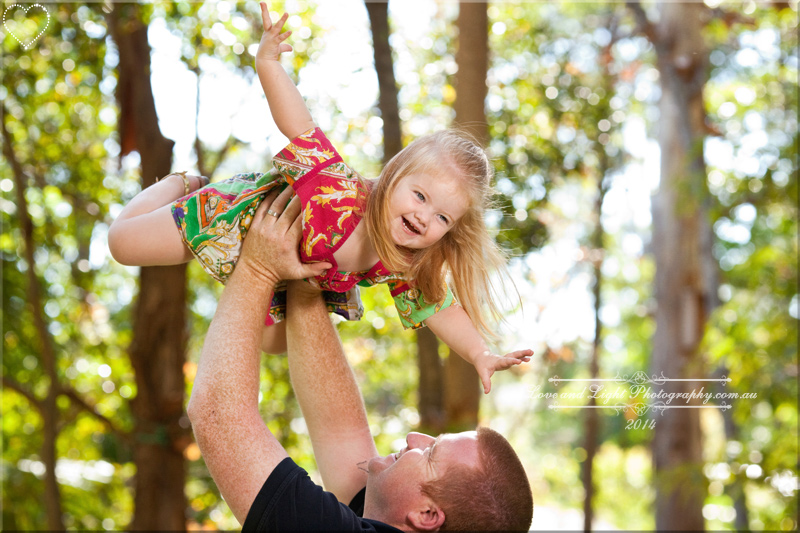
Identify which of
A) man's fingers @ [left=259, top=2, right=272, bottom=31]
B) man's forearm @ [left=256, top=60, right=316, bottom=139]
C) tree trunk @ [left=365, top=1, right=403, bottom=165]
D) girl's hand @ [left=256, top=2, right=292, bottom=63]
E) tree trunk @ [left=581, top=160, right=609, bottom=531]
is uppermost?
tree trunk @ [left=365, top=1, right=403, bottom=165]

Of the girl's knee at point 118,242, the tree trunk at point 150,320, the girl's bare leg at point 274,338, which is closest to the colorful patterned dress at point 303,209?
the girl's knee at point 118,242

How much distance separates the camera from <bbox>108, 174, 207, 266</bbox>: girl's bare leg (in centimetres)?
149

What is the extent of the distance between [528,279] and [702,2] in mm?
3246

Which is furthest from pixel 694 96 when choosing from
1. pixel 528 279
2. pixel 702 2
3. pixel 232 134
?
pixel 232 134

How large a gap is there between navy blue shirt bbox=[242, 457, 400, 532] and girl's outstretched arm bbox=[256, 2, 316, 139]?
27.7 inches

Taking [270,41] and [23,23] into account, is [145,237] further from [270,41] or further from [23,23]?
[23,23]

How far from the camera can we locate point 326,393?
1571 mm

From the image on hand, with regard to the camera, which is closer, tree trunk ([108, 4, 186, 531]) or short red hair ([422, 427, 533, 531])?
short red hair ([422, 427, 533, 531])

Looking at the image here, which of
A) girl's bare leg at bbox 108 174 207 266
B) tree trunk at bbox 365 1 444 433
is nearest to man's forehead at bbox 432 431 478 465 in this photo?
girl's bare leg at bbox 108 174 207 266

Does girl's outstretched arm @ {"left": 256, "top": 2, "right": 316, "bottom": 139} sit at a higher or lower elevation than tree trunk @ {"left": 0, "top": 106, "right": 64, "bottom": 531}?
higher

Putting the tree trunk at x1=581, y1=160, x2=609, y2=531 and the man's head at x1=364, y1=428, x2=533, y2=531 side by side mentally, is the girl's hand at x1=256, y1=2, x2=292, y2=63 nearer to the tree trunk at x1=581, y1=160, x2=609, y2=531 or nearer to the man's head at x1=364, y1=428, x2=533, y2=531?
the man's head at x1=364, y1=428, x2=533, y2=531

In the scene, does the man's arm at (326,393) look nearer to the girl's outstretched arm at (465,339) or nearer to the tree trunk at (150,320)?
the girl's outstretched arm at (465,339)

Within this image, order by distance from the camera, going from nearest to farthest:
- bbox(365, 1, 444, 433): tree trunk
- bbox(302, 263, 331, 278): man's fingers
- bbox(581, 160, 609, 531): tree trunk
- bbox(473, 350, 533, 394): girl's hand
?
bbox(473, 350, 533, 394): girl's hand
bbox(302, 263, 331, 278): man's fingers
bbox(365, 1, 444, 433): tree trunk
bbox(581, 160, 609, 531): tree trunk

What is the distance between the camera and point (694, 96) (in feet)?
19.4
